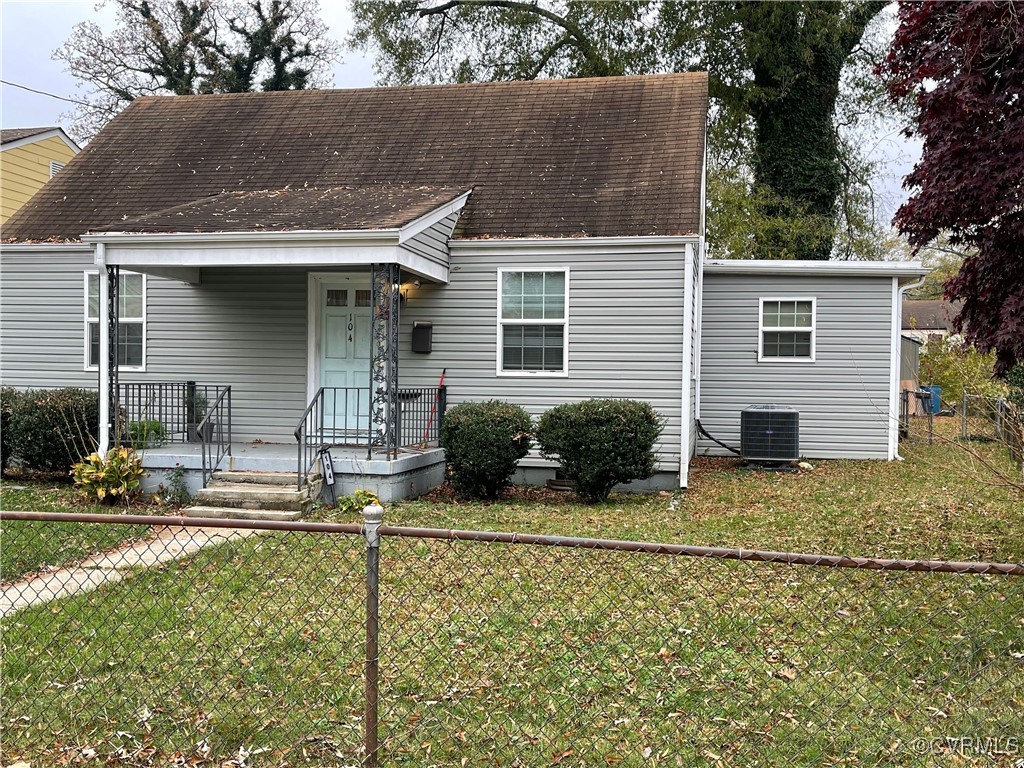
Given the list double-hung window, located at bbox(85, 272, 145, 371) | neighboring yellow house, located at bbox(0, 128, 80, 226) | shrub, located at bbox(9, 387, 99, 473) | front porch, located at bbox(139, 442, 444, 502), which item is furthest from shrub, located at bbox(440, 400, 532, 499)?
neighboring yellow house, located at bbox(0, 128, 80, 226)

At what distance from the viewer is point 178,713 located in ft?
14.7

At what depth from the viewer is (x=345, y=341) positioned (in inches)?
503

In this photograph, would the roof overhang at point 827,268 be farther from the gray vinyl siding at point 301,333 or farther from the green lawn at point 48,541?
the green lawn at point 48,541

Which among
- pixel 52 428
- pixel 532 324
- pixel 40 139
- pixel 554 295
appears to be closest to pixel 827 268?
pixel 554 295

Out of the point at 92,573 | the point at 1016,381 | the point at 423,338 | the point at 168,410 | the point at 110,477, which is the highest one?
the point at 423,338

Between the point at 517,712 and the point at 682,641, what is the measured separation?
4.30ft

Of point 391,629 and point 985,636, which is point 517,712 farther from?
point 985,636

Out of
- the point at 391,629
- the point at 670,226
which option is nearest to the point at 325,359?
the point at 670,226

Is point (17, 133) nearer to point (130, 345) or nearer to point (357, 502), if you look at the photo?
point (130, 345)

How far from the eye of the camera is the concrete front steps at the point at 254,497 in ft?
32.6

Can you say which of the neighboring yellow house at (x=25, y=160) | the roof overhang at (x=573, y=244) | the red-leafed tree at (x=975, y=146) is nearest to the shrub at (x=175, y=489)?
the roof overhang at (x=573, y=244)

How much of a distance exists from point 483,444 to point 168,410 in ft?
16.9

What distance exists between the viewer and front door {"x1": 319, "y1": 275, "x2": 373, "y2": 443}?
12680 mm

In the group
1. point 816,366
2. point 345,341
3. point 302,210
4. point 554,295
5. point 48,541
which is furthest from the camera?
point 816,366
